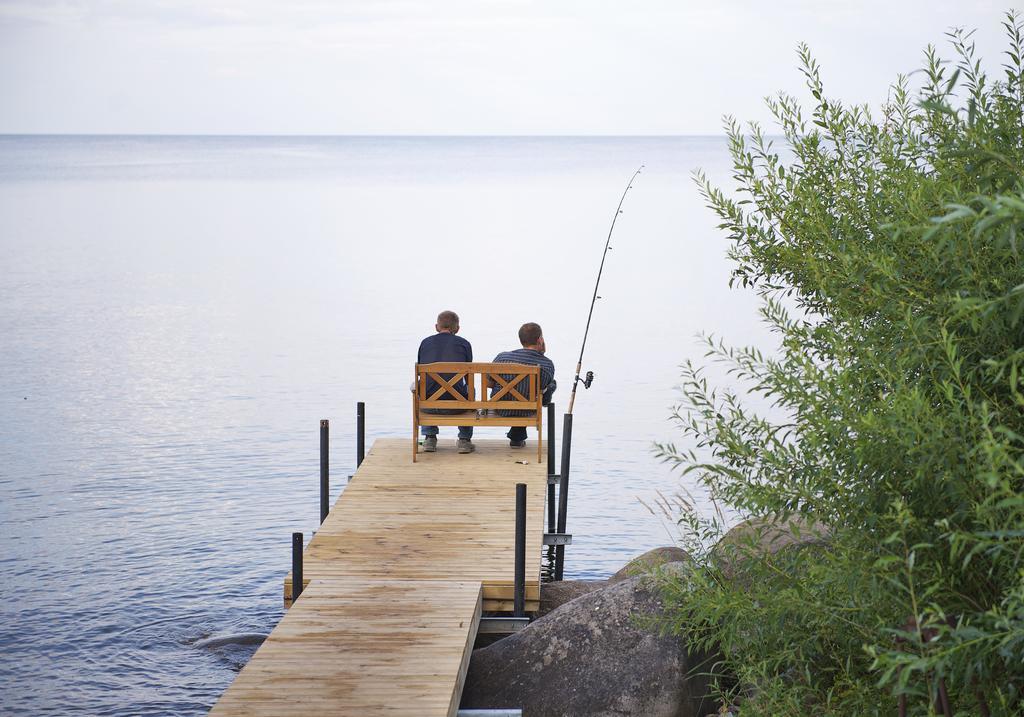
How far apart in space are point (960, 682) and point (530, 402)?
7.64 metres

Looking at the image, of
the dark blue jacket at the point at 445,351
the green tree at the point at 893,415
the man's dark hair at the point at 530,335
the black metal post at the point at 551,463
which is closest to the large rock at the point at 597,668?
the green tree at the point at 893,415

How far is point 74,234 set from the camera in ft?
184

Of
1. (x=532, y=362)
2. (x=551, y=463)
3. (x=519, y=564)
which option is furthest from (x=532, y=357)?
(x=519, y=564)

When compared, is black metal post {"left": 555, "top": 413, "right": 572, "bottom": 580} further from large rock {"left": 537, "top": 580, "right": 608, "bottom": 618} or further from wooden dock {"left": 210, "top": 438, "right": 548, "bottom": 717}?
large rock {"left": 537, "top": 580, "right": 608, "bottom": 618}

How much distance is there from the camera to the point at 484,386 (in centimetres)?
1248

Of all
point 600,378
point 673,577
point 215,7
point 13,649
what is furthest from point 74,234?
point 215,7

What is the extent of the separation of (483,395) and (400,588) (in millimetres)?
3664

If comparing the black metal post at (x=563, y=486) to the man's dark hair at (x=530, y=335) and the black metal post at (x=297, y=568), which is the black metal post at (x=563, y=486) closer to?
the man's dark hair at (x=530, y=335)

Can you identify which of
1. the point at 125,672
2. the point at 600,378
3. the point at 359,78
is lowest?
the point at 125,672

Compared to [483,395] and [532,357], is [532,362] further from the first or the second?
[483,395]

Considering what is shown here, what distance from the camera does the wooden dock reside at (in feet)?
23.8

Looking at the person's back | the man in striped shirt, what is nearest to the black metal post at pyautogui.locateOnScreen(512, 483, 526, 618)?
the man in striped shirt

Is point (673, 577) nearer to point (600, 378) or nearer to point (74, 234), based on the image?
point (600, 378)

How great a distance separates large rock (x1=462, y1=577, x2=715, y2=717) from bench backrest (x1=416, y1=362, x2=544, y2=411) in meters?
3.65
